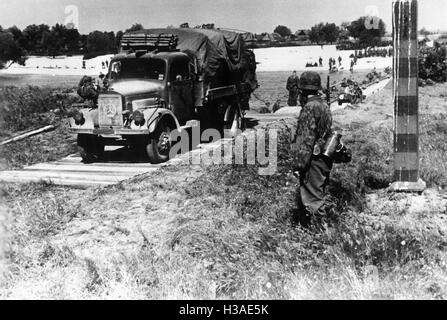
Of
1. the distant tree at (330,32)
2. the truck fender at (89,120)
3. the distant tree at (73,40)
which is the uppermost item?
the distant tree at (330,32)

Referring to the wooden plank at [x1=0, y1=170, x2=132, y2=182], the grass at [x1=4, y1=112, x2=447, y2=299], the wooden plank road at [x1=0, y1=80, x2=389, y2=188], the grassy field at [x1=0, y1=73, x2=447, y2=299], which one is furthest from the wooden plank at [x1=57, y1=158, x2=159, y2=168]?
the grass at [x1=4, y1=112, x2=447, y2=299]

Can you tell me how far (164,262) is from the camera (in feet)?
15.6

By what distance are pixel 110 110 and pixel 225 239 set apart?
5.47 metres

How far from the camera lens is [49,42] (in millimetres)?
16641

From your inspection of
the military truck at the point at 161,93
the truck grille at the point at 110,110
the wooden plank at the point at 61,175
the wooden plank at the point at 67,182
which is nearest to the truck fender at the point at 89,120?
the military truck at the point at 161,93

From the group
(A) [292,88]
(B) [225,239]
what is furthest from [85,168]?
(A) [292,88]

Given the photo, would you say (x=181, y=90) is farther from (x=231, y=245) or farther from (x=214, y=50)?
(x=231, y=245)

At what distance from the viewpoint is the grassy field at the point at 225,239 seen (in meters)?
4.27

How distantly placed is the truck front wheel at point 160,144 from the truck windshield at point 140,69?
1.09 metres

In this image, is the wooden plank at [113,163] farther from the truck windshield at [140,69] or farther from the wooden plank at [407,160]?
the wooden plank at [407,160]

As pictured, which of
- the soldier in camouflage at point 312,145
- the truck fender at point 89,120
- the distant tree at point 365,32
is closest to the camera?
the soldier in camouflage at point 312,145

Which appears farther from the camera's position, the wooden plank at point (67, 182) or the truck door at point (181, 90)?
the truck door at point (181, 90)
